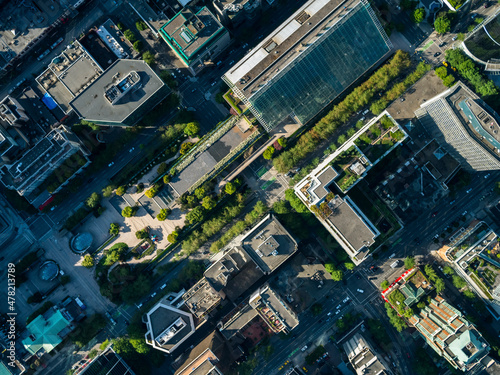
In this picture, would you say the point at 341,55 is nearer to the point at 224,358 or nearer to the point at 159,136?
the point at 159,136

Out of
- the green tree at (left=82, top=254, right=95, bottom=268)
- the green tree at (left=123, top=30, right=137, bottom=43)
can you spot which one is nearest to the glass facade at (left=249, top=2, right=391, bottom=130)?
the green tree at (left=123, top=30, right=137, bottom=43)

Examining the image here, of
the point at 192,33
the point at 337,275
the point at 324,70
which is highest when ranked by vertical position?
the point at 192,33

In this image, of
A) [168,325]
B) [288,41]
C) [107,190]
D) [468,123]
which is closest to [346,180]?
[468,123]

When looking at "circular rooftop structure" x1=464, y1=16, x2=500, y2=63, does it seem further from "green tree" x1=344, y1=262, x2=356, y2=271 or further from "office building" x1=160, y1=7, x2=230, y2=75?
"office building" x1=160, y1=7, x2=230, y2=75

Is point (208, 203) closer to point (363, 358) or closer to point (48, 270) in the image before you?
point (48, 270)

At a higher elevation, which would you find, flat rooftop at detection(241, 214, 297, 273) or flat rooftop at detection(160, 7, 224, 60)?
flat rooftop at detection(160, 7, 224, 60)

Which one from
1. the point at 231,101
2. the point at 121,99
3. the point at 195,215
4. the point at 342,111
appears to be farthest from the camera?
the point at 195,215

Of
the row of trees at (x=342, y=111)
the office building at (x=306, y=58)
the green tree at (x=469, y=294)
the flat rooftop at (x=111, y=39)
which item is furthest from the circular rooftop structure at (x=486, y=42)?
the flat rooftop at (x=111, y=39)
